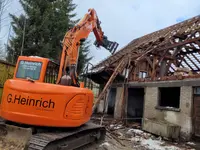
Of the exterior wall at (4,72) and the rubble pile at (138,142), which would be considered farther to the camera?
the exterior wall at (4,72)

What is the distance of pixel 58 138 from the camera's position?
513cm

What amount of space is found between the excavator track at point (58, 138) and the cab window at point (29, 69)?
130 cm

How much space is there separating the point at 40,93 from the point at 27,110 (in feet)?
1.66

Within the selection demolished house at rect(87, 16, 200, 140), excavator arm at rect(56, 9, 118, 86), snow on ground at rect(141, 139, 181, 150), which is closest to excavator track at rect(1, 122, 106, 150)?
excavator arm at rect(56, 9, 118, 86)

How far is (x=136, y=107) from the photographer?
16422 millimetres

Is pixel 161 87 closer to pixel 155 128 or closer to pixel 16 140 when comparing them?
pixel 155 128

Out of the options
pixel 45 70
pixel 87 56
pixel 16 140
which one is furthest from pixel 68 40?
pixel 87 56

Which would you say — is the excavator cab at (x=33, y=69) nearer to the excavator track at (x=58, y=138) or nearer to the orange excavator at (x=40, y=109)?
the orange excavator at (x=40, y=109)

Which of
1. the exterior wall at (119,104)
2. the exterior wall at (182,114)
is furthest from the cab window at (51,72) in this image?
the exterior wall at (119,104)

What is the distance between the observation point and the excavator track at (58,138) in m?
4.80

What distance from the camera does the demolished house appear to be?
1007cm

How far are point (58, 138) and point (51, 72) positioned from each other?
6.48ft

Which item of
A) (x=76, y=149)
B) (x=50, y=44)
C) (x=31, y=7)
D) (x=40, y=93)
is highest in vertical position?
(x=31, y=7)

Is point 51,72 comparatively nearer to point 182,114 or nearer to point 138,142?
point 138,142
